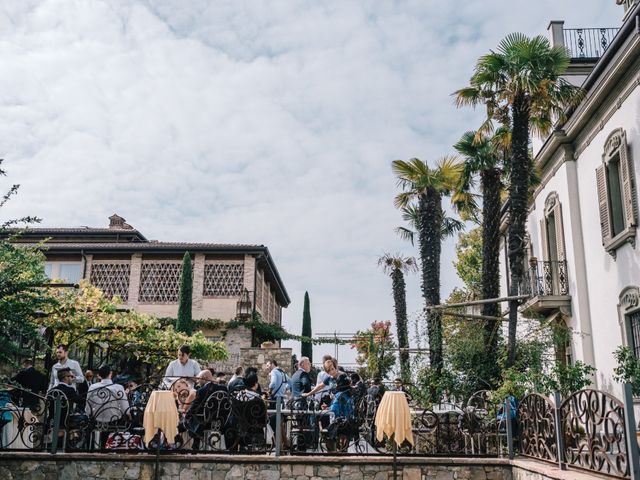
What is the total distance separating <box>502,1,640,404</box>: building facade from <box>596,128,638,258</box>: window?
0.07 ft

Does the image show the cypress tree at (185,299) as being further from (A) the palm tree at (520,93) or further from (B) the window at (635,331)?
(B) the window at (635,331)

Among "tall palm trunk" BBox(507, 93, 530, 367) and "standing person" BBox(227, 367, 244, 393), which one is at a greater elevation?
"tall palm trunk" BBox(507, 93, 530, 367)

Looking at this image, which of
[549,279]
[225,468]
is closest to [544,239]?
[549,279]

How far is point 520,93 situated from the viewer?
1633 centimetres

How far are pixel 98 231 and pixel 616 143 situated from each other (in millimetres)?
28864

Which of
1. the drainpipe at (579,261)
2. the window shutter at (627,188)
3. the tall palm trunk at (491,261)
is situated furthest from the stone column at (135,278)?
the window shutter at (627,188)

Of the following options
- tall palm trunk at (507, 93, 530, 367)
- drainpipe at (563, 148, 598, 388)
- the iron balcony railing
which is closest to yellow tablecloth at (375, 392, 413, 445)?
tall palm trunk at (507, 93, 530, 367)

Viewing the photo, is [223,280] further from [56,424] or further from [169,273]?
[56,424]

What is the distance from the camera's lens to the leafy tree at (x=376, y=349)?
23.4 m

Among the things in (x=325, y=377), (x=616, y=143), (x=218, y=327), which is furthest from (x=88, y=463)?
(x=218, y=327)

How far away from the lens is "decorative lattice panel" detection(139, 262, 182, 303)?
3125 cm

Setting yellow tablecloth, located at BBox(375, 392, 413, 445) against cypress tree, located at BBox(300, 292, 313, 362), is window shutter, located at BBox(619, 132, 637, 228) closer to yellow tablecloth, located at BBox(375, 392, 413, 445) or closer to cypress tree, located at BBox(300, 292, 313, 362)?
yellow tablecloth, located at BBox(375, 392, 413, 445)

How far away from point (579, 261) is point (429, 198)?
Answer: 19.0 ft

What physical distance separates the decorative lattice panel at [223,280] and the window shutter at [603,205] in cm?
1864
